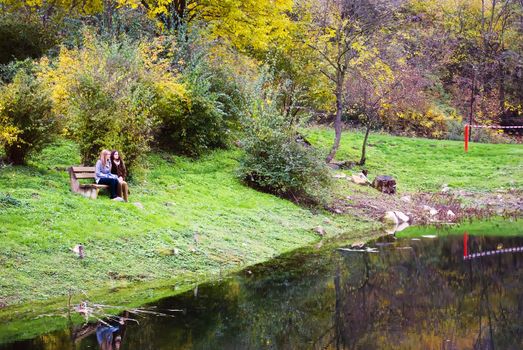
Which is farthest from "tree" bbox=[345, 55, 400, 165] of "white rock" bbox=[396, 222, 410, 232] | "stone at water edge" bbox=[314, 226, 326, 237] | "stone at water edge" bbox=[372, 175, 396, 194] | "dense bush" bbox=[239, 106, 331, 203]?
"stone at water edge" bbox=[314, 226, 326, 237]

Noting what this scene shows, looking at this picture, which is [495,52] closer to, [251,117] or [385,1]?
[385,1]

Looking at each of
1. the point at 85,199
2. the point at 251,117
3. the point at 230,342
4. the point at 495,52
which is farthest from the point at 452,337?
the point at 495,52

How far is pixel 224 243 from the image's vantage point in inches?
590

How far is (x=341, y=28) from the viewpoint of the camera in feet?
84.5

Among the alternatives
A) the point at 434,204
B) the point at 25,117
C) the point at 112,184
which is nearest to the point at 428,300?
the point at 112,184

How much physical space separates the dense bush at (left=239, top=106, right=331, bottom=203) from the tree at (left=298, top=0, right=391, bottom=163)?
19.1ft

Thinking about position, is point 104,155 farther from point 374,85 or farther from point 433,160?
point 433,160

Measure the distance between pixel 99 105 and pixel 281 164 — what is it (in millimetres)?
5765

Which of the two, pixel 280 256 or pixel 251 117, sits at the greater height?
pixel 251 117

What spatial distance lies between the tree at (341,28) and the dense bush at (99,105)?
9460 mm

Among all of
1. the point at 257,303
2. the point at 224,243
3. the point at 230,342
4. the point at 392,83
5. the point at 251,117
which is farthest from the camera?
the point at 392,83

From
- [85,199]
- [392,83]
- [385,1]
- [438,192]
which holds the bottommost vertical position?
[438,192]

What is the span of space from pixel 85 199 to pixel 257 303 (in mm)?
5642

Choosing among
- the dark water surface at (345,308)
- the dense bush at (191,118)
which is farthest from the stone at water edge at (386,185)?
the dark water surface at (345,308)
